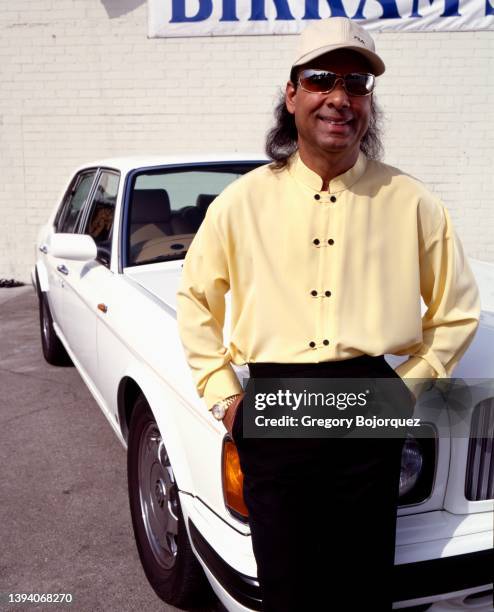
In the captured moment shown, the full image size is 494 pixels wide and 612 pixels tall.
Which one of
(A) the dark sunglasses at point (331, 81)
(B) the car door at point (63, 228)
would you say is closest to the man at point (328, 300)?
(A) the dark sunglasses at point (331, 81)

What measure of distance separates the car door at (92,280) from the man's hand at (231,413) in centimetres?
160

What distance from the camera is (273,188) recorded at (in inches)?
64.8

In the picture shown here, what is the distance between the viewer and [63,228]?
482cm

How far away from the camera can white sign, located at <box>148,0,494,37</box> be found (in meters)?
7.48

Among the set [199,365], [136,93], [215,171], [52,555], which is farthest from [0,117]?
[199,365]

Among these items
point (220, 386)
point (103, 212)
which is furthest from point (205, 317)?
point (103, 212)

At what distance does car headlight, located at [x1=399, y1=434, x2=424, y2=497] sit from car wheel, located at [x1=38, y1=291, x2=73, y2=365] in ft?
12.2

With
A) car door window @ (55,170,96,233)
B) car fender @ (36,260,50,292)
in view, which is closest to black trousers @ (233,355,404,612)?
car door window @ (55,170,96,233)

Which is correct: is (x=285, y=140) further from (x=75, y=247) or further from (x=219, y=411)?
(x=75, y=247)

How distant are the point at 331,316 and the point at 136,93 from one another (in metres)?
7.08

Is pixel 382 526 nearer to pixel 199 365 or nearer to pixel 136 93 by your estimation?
pixel 199 365

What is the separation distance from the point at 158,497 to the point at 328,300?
134 centimetres

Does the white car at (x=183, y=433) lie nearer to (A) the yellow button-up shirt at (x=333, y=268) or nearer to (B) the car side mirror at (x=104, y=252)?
(B) the car side mirror at (x=104, y=252)

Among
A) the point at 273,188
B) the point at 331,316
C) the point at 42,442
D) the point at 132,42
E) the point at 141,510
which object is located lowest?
the point at 42,442
